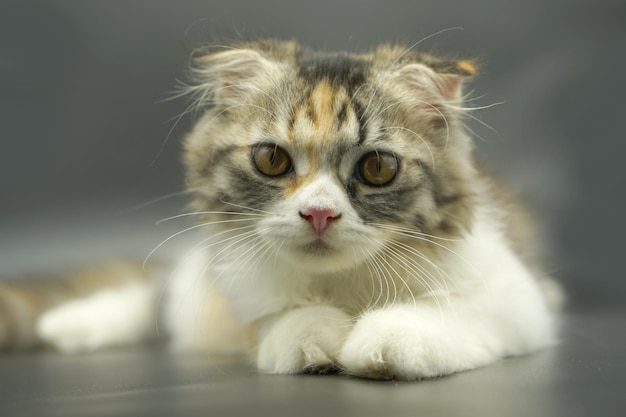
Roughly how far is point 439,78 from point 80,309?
1.44 m

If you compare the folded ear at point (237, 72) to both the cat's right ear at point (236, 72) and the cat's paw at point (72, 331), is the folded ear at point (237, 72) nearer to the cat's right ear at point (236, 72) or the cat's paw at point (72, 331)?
the cat's right ear at point (236, 72)

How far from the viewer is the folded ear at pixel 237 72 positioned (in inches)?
79.7

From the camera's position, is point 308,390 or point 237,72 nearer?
point 308,390

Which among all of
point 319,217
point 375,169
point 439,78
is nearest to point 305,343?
point 319,217

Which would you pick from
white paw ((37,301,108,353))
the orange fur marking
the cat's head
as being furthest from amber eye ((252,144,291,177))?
white paw ((37,301,108,353))

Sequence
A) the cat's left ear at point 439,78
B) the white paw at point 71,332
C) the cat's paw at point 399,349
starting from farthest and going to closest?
the white paw at point 71,332 → the cat's left ear at point 439,78 → the cat's paw at point 399,349

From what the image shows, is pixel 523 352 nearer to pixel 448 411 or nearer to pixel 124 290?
pixel 448 411

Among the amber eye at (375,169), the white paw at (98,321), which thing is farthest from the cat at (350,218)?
the white paw at (98,321)

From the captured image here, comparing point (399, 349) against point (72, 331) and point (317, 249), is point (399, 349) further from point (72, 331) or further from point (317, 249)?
point (72, 331)

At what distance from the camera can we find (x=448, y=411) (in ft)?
4.68

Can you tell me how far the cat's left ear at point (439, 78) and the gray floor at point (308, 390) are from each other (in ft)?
2.37

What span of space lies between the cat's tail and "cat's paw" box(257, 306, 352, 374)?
32.3 inches

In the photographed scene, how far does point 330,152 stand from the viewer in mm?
1772

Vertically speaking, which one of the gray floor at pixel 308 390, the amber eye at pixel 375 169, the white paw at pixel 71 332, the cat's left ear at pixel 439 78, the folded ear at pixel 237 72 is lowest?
the gray floor at pixel 308 390
